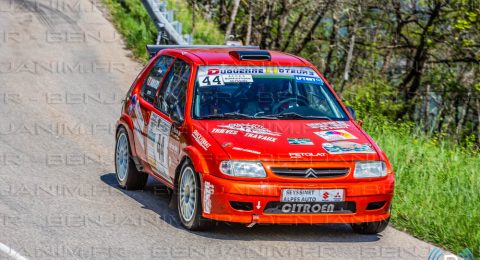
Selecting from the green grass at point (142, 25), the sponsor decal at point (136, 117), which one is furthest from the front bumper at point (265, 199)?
the green grass at point (142, 25)

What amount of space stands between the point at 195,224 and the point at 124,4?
14167mm

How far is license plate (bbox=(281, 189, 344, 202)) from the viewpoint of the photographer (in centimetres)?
766

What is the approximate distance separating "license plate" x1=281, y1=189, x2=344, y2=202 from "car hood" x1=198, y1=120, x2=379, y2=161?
27 centimetres

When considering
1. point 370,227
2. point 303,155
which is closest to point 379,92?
point 370,227

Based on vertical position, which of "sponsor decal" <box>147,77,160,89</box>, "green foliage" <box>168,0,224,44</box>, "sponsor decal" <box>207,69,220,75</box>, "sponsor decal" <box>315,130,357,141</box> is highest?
"sponsor decal" <box>207,69,220,75</box>

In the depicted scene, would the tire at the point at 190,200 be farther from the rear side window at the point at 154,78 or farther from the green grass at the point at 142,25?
the green grass at the point at 142,25

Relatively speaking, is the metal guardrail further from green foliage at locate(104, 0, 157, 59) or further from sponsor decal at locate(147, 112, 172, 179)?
sponsor decal at locate(147, 112, 172, 179)

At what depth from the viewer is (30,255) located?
6.97 meters

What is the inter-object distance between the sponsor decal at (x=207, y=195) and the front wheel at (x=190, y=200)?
90 millimetres

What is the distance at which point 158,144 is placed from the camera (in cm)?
909

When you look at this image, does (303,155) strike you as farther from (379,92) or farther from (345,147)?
(379,92)

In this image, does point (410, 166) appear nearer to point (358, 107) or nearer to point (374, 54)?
point (358, 107)

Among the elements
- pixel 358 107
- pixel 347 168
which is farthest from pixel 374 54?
pixel 347 168

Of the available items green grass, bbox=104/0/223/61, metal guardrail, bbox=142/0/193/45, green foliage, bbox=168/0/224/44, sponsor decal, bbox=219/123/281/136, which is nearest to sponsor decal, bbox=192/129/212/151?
sponsor decal, bbox=219/123/281/136
